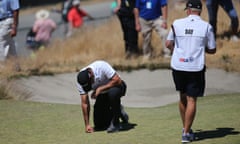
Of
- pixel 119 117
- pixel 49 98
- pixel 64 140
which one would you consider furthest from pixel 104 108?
pixel 49 98

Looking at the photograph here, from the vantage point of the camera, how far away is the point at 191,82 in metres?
9.70

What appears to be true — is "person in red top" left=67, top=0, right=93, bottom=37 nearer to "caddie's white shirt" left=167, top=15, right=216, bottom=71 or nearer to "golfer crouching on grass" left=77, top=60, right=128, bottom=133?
"golfer crouching on grass" left=77, top=60, right=128, bottom=133

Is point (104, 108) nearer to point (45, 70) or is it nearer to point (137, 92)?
point (137, 92)

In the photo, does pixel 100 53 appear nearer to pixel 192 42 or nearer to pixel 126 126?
pixel 126 126

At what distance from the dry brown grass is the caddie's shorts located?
5.92 m

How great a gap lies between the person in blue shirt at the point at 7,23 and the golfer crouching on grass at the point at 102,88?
4592 mm

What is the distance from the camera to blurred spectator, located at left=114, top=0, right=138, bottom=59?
57.3 feet

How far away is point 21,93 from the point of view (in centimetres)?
1435

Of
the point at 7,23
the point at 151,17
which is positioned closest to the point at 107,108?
the point at 7,23

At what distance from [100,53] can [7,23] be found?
4166mm

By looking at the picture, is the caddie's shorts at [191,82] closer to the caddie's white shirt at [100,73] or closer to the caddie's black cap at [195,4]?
Result: the caddie's black cap at [195,4]

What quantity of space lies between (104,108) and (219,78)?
14.9ft

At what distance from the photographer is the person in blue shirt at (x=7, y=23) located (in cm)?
1526

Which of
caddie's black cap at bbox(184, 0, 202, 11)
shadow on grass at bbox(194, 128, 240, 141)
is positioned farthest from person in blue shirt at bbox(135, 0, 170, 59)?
caddie's black cap at bbox(184, 0, 202, 11)
